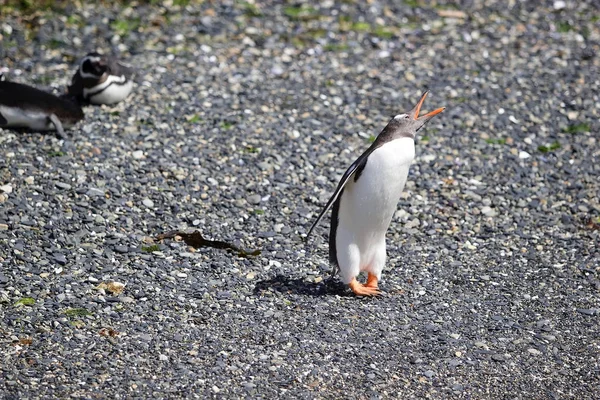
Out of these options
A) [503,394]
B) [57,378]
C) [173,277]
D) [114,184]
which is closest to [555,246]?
[503,394]

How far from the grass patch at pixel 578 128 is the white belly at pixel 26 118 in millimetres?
3946

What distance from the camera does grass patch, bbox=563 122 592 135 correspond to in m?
6.96

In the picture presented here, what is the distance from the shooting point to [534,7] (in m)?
8.97

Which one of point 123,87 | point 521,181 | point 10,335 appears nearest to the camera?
point 10,335

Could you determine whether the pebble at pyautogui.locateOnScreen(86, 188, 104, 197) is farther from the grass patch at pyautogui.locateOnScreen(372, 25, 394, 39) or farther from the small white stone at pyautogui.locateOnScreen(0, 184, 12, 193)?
the grass patch at pyautogui.locateOnScreen(372, 25, 394, 39)

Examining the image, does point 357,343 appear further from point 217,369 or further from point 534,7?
point 534,7

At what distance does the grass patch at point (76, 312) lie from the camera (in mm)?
4379

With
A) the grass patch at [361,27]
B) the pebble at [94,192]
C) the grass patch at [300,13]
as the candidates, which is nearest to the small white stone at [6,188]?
the pebble at [94,192]

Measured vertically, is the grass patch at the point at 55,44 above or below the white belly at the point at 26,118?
below

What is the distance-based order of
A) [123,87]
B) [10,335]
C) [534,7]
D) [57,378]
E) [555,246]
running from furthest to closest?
[534,7]
[123,87]
[555,246]
[10,335]
[57,378]

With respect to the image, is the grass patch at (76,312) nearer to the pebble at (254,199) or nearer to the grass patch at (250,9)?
the pebble at (254,199)

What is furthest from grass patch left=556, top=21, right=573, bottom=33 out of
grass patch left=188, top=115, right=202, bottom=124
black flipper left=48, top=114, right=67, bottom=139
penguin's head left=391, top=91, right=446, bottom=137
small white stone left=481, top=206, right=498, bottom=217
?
black flipper left=48, top=114, right=67, bottom=139

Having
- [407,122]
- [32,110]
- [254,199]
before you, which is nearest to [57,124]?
[32,110]

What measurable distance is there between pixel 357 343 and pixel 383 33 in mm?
4610
